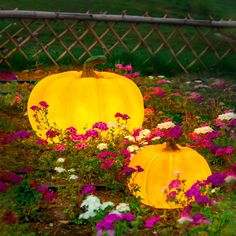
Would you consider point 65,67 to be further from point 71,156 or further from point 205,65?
point 71,156

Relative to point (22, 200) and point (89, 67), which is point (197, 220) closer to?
point (22, 200)

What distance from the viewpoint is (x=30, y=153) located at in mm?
6500

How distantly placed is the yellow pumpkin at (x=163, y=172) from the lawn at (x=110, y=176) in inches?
0.7

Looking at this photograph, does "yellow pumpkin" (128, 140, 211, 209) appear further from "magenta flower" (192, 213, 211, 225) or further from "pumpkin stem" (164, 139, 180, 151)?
"magenta flower" (192, 213, 211, 225)

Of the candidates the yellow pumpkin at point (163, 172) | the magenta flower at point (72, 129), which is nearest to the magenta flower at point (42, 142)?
the magenta flower at point (72, 129)

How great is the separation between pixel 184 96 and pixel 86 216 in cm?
459

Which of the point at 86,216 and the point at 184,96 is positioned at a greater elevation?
the point at 86,216

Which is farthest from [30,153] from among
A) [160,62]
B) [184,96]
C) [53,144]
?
[160,62]

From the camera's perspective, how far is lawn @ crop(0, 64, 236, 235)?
4.45 meters

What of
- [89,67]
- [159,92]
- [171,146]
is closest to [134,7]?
[159,92]

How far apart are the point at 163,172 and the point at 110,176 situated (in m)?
0.55

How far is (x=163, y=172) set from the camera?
5.11 m

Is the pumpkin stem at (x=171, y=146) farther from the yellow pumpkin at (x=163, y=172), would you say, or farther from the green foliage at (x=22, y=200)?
the green foliage at (x=22, y=200)

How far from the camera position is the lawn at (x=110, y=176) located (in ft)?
14.6
